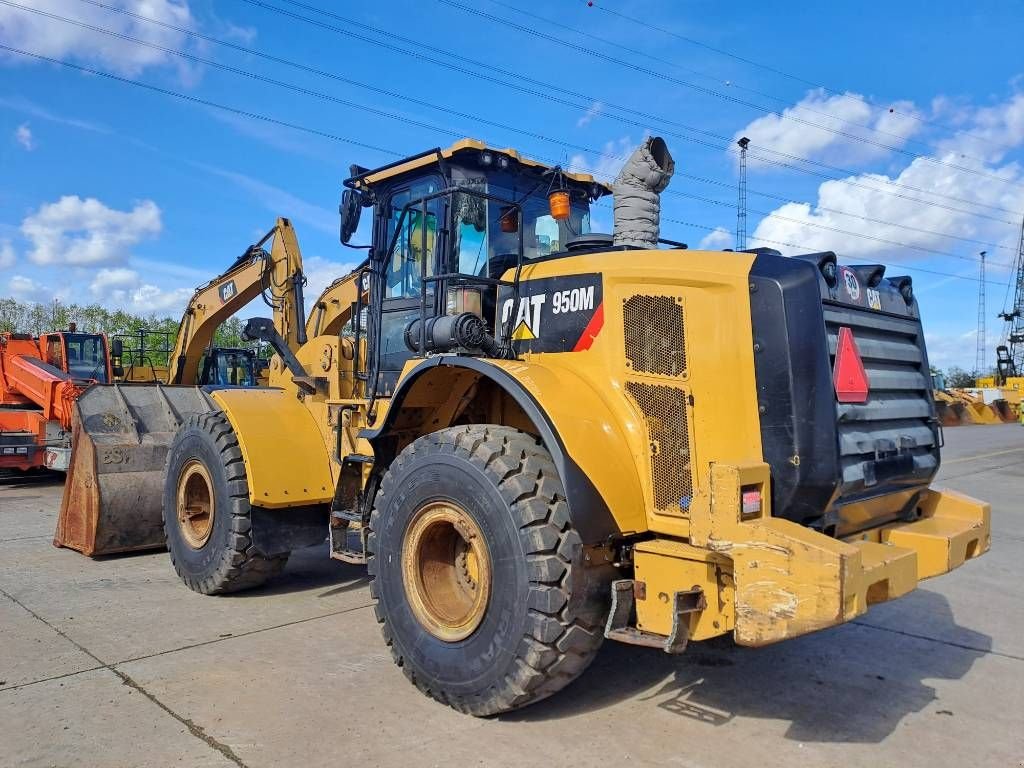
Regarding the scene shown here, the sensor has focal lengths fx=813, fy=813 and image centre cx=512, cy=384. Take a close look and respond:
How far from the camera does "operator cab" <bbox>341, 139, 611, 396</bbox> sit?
484 centimetres

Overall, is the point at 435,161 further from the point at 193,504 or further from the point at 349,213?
the point at 193,504

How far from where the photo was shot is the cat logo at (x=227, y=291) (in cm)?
841

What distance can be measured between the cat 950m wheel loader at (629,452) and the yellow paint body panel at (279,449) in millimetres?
569

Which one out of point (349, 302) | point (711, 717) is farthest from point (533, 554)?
point (349, 302)

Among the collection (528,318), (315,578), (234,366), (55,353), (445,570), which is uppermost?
(234,366)

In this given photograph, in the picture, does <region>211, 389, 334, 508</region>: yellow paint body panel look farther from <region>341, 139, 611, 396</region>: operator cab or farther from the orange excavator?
the orange excavator

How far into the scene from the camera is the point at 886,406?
4012mm

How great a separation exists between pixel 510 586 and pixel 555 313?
4.72 ft

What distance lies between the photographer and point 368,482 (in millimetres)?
5094

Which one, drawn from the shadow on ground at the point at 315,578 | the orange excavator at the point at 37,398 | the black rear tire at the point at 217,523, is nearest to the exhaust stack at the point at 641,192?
the black rear tire at the point at 217,523

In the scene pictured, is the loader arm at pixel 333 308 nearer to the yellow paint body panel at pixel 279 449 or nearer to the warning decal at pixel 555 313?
the yellow paint body panel at pixel 279 449

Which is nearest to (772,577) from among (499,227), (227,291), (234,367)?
(499,227)

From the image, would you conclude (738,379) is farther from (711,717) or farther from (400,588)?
(400,588)

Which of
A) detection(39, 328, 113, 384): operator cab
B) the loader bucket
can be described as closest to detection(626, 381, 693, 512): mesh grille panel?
the loader bucket
